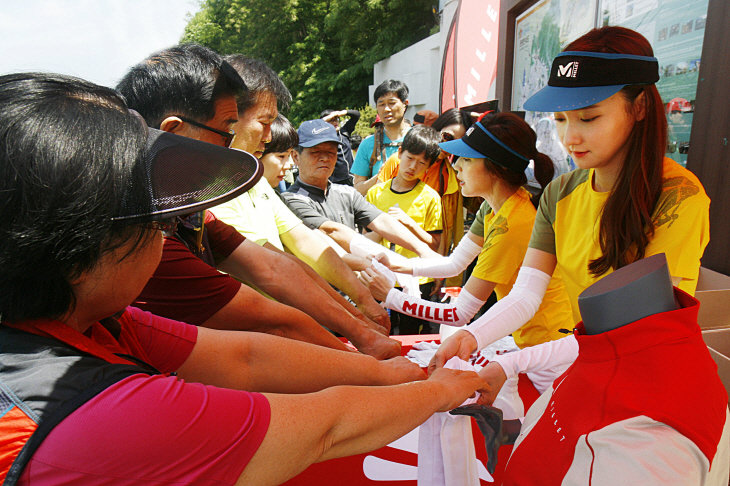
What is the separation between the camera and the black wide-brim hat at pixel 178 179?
696mm

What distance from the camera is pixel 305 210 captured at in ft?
10.8

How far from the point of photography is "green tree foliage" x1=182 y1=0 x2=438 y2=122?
18.8 metres

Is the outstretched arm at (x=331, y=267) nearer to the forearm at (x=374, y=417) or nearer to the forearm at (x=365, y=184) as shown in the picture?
the forearm at (x=374, y=417)

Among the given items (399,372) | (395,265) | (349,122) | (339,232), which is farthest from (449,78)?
(399,372)

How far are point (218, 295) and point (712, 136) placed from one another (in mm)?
2428

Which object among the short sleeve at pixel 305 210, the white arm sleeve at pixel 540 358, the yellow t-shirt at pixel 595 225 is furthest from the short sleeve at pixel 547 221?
the short sleeve at pixel 305 210

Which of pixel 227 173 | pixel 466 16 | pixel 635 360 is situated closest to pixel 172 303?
pixel 227 173

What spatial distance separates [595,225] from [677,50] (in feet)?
5.18

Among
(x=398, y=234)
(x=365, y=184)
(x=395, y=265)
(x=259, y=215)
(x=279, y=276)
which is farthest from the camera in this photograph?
(x=365, y=184)

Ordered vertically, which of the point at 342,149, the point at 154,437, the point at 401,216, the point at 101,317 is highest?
the point at 342,149

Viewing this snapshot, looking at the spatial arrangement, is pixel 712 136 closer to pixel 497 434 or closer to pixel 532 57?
pixel 497 434

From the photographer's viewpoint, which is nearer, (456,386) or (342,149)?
(456,386)

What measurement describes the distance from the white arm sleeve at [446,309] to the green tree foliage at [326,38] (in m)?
18.0

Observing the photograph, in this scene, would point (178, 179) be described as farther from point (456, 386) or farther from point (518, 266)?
point (518, 266)
